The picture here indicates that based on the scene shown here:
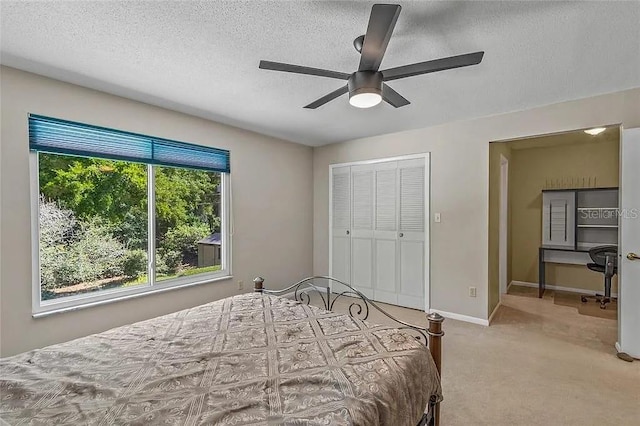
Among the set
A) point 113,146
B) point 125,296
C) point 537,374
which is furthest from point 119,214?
point 537,374

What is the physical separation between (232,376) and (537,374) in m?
2.50

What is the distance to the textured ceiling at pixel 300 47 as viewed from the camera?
5.65ft

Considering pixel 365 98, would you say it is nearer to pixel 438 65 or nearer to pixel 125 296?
pixel 438 65

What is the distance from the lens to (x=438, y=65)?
Result: 171 cm

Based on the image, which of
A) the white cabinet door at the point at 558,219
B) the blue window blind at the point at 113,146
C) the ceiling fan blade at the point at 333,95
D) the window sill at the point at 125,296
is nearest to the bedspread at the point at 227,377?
the window sill at the point at 125,296

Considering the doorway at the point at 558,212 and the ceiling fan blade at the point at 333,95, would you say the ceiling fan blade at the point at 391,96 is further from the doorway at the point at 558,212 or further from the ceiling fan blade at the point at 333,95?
the doorway at the point at 558,212

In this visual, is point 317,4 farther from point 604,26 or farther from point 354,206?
point 354,206

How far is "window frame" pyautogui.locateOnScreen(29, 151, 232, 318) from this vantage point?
97.6 inches

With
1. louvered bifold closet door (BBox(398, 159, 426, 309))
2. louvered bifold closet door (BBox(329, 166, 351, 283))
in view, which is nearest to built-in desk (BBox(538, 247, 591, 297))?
louvered bifold closet door (BBox(398, 159, 426, 309))

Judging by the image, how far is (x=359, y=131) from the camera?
429 cm

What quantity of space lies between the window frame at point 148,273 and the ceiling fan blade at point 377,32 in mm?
2591

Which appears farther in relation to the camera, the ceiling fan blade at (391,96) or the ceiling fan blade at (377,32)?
the ceiling fan blade at (391,96)

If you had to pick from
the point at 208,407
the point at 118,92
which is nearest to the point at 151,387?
the point at 208,407

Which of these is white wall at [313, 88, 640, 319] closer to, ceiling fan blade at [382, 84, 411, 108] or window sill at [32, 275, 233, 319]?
ceiling fan blade at [382, 84, 411, 108]
